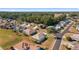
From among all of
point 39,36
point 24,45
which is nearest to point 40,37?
point 39,36

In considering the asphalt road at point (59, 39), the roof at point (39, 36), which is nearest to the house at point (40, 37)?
the roof at point (39, 36)

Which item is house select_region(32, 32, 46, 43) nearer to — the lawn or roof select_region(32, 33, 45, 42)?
roof select_region(32, 33, 45, 42)

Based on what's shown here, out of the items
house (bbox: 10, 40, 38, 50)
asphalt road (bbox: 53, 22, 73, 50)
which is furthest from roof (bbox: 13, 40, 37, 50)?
asphalt road (bbox: 53, 22, 73, 50)

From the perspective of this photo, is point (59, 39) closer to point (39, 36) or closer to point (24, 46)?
point (39, 36)

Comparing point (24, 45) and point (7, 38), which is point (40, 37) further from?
point (7, 38)

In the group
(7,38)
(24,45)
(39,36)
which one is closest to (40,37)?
(39,36)

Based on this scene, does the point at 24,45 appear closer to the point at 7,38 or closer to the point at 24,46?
the point at 24,46
